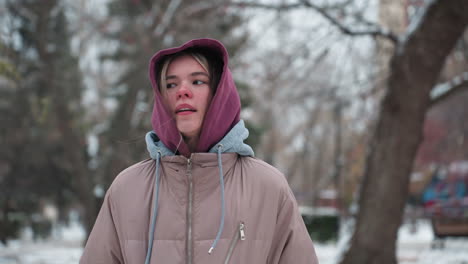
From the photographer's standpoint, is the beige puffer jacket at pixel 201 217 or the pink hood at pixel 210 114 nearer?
Result: the beige puffer jacket at pixel 201 217

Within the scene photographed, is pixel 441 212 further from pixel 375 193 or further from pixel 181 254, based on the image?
pixel 181 254

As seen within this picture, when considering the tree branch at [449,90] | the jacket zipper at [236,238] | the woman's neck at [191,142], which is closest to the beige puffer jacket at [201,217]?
the jacket zipper at [236,238]

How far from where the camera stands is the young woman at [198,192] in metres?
2.06

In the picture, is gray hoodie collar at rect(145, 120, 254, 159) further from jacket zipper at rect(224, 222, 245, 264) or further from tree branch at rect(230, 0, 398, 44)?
tree branch at rect(230, 0, 398, 44)

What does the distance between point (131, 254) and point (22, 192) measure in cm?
2217

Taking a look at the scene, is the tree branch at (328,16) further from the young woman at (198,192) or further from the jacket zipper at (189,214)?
the jacket zipper at (189,214)

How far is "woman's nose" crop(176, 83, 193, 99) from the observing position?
87.7 inches

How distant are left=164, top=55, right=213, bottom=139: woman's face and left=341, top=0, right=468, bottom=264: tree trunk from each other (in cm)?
480

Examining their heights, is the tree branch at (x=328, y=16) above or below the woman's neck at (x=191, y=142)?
above

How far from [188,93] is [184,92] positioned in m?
0.02

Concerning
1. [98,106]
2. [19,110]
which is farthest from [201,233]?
[98,106]

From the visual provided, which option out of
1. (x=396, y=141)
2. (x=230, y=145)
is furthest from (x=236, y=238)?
(x=396, y=141)

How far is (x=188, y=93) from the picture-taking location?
2229 mm

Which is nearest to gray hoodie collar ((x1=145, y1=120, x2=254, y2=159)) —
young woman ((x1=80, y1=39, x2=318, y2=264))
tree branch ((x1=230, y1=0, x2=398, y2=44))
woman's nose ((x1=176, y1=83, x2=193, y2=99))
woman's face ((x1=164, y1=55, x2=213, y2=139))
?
young woman ((x1=80, y1=39, x2=318, y2=264))
